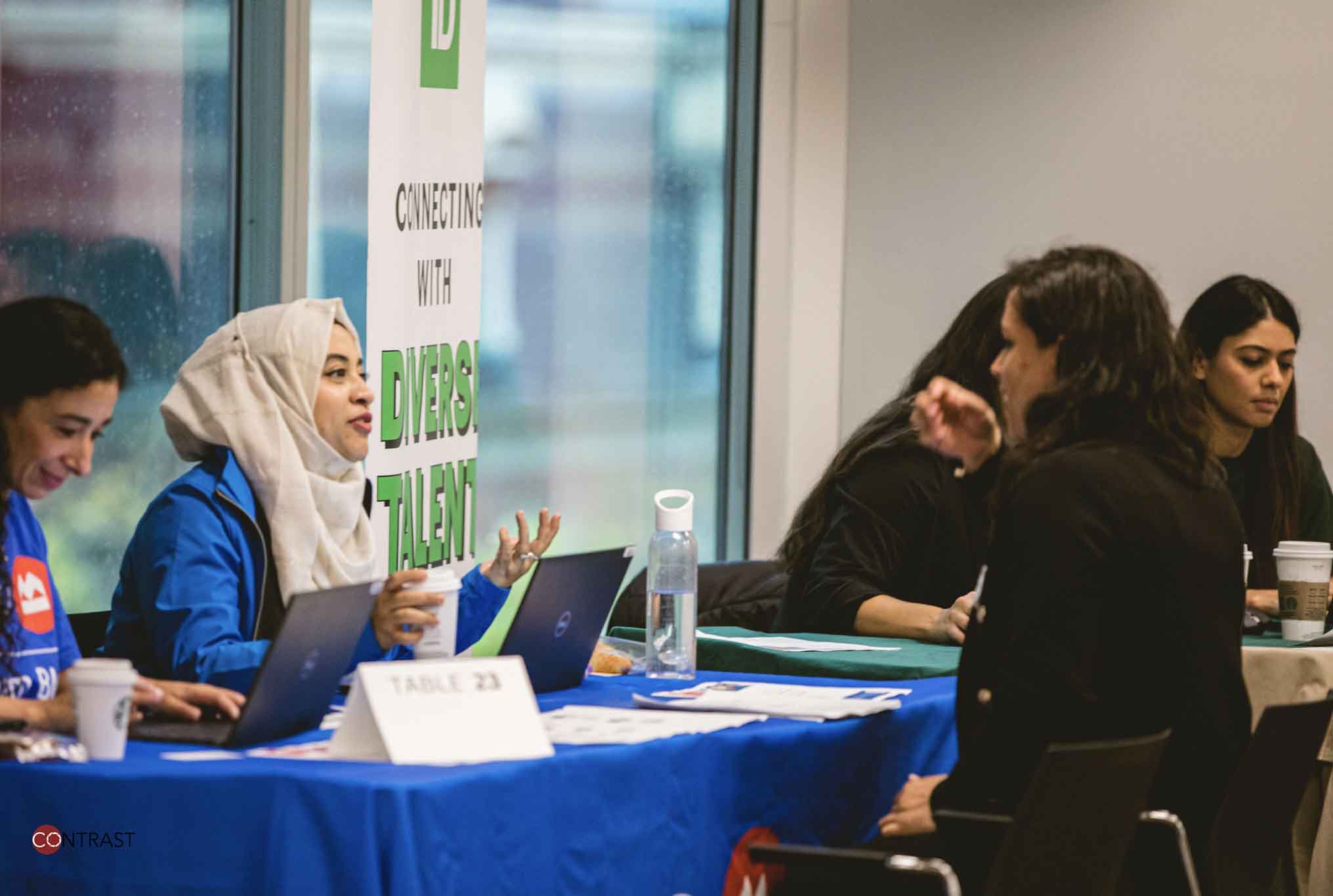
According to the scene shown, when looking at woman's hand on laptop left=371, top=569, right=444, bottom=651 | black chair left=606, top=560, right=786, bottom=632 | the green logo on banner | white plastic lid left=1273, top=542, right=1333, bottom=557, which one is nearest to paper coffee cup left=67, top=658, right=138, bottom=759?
woman's hand on laptop left=371, top=569, right=444, bottom=651

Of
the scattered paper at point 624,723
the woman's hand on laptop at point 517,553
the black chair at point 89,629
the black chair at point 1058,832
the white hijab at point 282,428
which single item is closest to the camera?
the black chair at point 1058,832

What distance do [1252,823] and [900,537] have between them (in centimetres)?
121

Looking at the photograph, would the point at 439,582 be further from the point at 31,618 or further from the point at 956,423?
the point at 956,423

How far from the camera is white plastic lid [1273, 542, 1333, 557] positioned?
11.5 feet

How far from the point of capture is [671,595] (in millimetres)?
2979

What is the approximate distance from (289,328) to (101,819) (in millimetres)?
1163

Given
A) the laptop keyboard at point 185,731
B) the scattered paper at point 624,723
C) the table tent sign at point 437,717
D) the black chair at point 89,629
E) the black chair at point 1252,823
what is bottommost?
the black chair at point 89,629

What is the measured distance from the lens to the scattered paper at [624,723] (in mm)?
2189

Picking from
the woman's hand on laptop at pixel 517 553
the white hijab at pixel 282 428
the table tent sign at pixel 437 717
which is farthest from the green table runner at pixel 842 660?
the table tent sign at pixel 437 717

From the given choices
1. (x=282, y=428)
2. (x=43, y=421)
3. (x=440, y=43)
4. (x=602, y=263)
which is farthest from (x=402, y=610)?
(x=602, y=263)

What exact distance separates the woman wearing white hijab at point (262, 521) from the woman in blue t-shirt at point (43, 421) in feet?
0.83

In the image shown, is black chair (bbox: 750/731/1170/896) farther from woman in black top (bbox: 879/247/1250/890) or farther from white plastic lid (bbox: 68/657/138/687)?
white plastic lid (bbox: 68/657/138/687)

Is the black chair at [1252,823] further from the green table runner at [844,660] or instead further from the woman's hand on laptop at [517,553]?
the woman's hand on laptop at [517,553]

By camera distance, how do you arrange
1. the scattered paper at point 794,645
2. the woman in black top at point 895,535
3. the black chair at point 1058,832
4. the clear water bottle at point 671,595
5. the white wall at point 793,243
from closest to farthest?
the black chair at point 1058,832, the clear water bottle at point 671,595, the scattered paper at point 794,645, the woman in black top at point 895,535, the white wall at point 793,243
